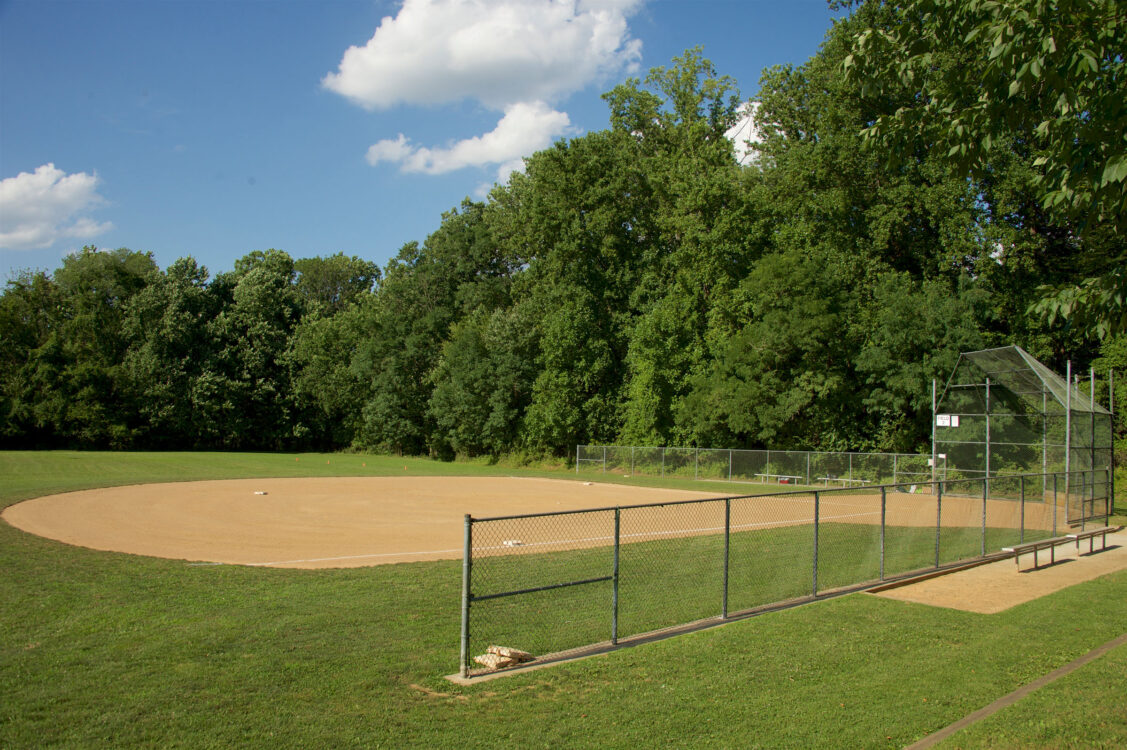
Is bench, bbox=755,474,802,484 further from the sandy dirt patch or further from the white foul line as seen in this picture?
the white foul line

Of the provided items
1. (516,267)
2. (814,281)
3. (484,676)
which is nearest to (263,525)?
(484,676)

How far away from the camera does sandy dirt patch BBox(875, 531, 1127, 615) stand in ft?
36.6

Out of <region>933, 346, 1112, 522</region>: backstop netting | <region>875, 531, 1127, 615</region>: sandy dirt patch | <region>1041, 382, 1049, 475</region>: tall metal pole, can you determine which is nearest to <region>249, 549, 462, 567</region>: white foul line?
<region>875, 531, 1127, 615</region>: sandy dirt patch

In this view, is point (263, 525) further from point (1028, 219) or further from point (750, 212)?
point (1028, 219)

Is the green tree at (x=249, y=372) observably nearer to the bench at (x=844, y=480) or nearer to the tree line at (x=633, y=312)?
the tree line at (x=633, y=312)

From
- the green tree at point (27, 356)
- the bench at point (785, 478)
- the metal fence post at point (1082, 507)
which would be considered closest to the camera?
the metal fence post at point (1082, 507)

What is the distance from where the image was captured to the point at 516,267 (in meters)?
68.5

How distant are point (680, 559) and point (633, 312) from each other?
38.4 metres

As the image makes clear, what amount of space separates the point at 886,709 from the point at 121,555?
13142 mm

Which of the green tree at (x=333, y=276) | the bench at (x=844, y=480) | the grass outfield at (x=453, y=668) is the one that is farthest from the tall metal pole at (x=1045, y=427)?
the green tree at (x=333, y=276)

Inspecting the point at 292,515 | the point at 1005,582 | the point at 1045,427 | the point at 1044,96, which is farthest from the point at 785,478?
the point at 1044,96

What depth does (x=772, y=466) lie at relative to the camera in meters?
34.2

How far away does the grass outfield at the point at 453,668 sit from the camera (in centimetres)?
588

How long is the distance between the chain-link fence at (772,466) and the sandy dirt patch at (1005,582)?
14.1 meters
